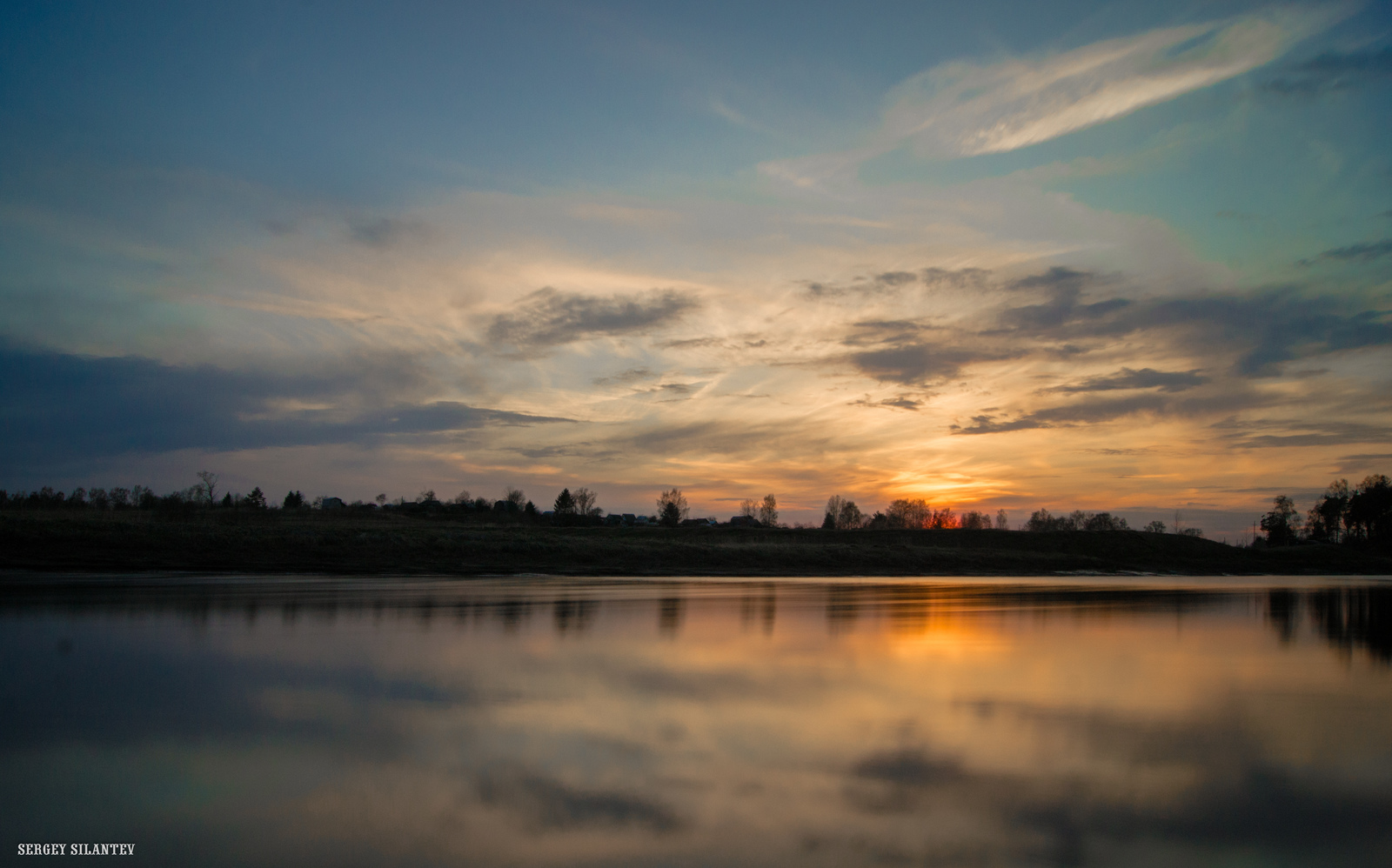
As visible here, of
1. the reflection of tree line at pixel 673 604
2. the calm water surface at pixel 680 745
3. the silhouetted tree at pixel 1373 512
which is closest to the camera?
the calm water surface at pixel 680 745

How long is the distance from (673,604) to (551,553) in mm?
25912

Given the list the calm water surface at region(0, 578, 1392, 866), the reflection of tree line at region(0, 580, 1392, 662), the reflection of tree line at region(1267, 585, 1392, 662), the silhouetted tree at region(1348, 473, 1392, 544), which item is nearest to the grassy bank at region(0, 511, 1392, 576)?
the reflection of tree line at region(0, 580, 1392, 662)

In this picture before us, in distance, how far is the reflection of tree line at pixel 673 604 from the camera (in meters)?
18.3

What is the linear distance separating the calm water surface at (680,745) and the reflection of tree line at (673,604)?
5.23 feet

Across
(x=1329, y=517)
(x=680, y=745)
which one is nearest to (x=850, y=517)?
(x=1329, y=517)

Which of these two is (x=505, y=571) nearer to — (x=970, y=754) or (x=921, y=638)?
(x=921, y=638)

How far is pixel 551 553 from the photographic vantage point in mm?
48094

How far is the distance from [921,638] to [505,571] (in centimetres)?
2836

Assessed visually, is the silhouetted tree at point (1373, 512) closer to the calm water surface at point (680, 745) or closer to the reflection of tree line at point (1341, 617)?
the reflection of tree line at point (1341, 617)

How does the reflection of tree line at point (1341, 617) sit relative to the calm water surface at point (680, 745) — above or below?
below

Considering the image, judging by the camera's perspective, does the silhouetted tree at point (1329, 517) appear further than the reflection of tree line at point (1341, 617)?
Yes

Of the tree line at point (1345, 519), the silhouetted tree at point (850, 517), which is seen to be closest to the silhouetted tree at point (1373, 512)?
the tree line at point (1345, 519)

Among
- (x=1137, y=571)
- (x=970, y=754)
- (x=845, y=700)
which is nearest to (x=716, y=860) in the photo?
(x=970, y=754)

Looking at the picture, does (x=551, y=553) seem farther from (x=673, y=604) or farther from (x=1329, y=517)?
(x=1329, y=517)
